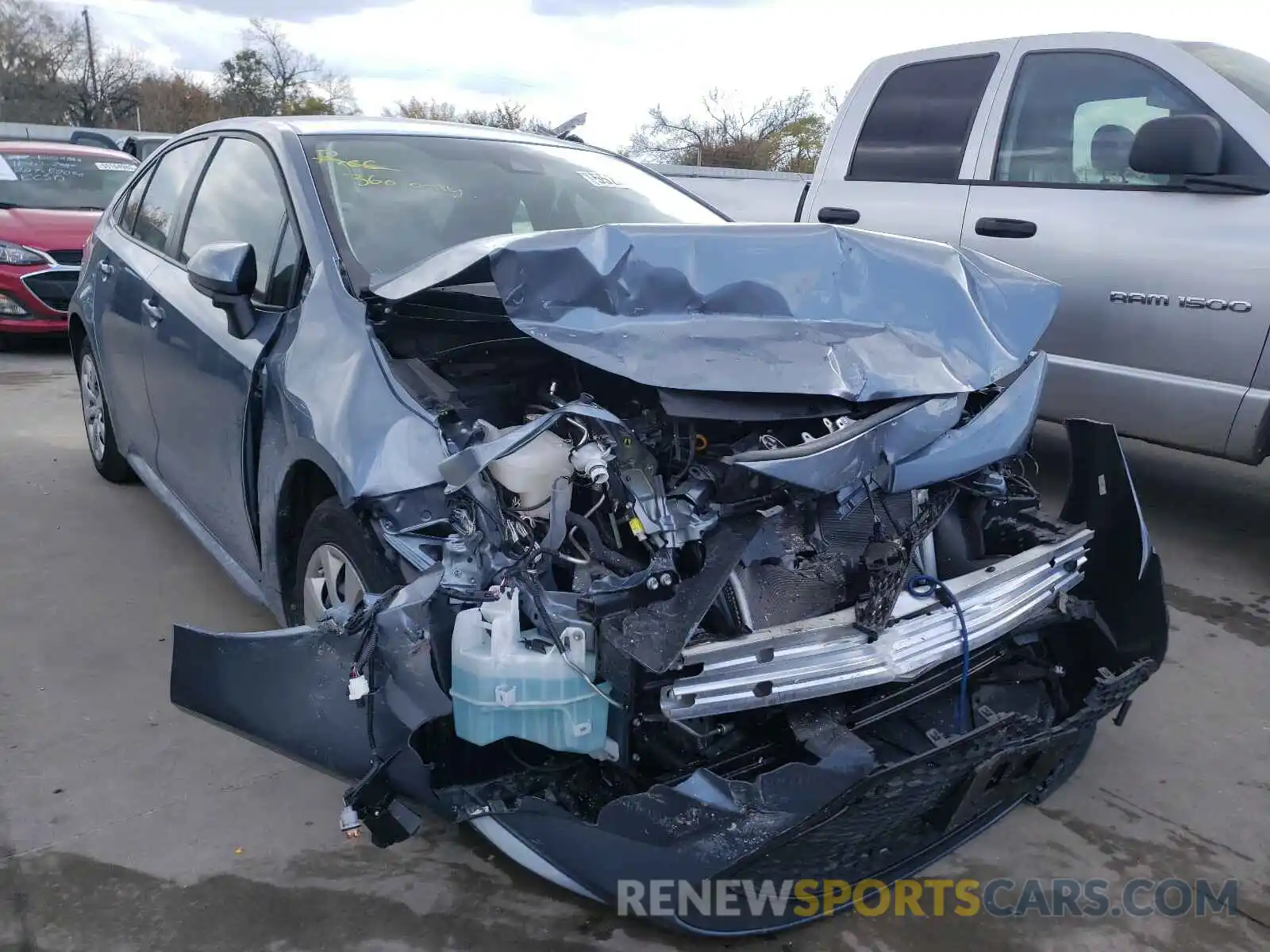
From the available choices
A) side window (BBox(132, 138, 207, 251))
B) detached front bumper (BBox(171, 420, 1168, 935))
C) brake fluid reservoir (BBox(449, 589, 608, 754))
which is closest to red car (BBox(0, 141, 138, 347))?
side window (BBox(132, 138, 207, 251))

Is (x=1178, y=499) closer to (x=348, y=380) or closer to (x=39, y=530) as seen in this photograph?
(x=348, y=380)

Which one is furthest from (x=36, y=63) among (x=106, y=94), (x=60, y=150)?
(x=60, y=150)

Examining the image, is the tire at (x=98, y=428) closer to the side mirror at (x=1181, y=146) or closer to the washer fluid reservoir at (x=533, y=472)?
the washer fluid reservoir at (x=533, y=472)

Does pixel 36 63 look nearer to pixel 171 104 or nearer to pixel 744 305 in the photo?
pixel 171 104

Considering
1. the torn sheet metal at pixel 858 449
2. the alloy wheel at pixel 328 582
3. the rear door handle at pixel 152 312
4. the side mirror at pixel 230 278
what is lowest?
the alloy wheel at pixel 328 582

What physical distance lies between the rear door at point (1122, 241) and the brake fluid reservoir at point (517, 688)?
3.24m

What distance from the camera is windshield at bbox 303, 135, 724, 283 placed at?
9.69 ft

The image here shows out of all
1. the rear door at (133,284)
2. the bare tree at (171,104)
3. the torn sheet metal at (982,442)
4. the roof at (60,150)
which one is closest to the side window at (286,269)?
the rear door at (133,284)

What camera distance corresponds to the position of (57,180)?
30.3 feet

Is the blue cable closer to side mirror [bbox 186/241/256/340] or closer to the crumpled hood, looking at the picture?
the crumpled hood

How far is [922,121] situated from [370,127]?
2.99 meters

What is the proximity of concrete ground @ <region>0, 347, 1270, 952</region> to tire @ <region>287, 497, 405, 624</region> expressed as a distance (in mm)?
512

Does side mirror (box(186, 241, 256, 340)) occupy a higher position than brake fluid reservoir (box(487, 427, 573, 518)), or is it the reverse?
side mirror (box(186, 241, 256, 340))

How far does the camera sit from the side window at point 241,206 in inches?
120
